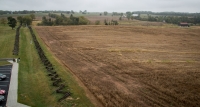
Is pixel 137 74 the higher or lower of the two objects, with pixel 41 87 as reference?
higher

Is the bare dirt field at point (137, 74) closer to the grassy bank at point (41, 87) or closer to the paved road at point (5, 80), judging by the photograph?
the grassy bank at point (41, 87)

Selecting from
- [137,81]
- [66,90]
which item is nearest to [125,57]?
[137,81]

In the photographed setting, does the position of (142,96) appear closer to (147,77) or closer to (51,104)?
(147,77)

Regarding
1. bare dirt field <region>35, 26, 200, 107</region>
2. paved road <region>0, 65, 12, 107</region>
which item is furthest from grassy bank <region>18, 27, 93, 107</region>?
bare dirt field <region>35, 26, 200, 107</region>

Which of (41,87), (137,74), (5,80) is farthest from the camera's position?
(137,74)

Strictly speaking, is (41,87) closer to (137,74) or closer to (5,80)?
(5,80)

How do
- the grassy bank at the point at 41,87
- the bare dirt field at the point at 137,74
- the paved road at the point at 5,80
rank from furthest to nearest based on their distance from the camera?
the paved road at the point at 5,80
the bare dirt field at the point at 137,74
the grassy bank at the point at 41,87

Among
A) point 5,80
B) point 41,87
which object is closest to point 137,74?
point 41,87

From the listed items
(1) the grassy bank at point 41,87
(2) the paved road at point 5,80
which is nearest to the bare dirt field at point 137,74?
(1) the grassy bank at point 41,87

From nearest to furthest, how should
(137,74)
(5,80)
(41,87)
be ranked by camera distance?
1. (41,87)
2. (5,80)
3. (137,74)

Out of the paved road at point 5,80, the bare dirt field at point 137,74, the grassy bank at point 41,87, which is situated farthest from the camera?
the paved road at point 5,80
